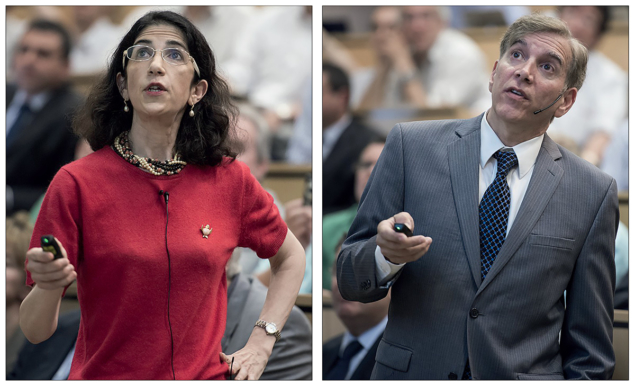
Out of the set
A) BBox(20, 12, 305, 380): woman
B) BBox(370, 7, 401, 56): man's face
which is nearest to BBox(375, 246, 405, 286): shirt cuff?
BBox(20, 12, 305, 380): woman

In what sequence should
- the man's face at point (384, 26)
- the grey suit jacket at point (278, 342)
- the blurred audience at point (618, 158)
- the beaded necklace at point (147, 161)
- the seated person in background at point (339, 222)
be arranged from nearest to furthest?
the beaded necklace at point (147, 161) < the grey suit jacket at point (278, 342) < the seated person in background at point (339, 222) < the blurred audience at point (618, 158) < the man's face at point (384, 26)

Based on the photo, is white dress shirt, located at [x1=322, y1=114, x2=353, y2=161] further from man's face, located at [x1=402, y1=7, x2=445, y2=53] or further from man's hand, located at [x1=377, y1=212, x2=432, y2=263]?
man's hand, located at [x1=377, y1=212, x2=432, y2=263]

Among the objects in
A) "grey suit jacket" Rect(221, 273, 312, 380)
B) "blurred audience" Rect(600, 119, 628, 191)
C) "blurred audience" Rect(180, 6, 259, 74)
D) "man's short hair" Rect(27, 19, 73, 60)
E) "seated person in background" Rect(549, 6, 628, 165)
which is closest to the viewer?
"grey suit jacket" Rect(221, 273, 312, 380)

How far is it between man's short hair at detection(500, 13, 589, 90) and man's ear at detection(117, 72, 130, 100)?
3.14 ft

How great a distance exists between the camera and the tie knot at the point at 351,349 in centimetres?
270

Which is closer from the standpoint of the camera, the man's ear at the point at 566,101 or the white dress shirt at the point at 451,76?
the man's ear at the point at 566,101

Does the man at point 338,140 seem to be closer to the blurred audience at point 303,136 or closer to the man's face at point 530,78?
the blurred audience at point 303,136

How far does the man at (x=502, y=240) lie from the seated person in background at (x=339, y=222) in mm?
850

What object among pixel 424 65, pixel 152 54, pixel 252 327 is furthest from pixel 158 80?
pixel 424 65

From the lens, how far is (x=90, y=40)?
434 cm

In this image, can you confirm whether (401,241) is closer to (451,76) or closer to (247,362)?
(247,362)

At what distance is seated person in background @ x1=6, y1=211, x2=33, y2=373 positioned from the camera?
8.68 feet

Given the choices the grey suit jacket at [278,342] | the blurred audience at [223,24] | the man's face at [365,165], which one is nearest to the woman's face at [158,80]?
the grey suit jacket at [278,342]

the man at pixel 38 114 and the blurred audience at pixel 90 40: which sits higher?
the blurred audience at pixel 90 40
